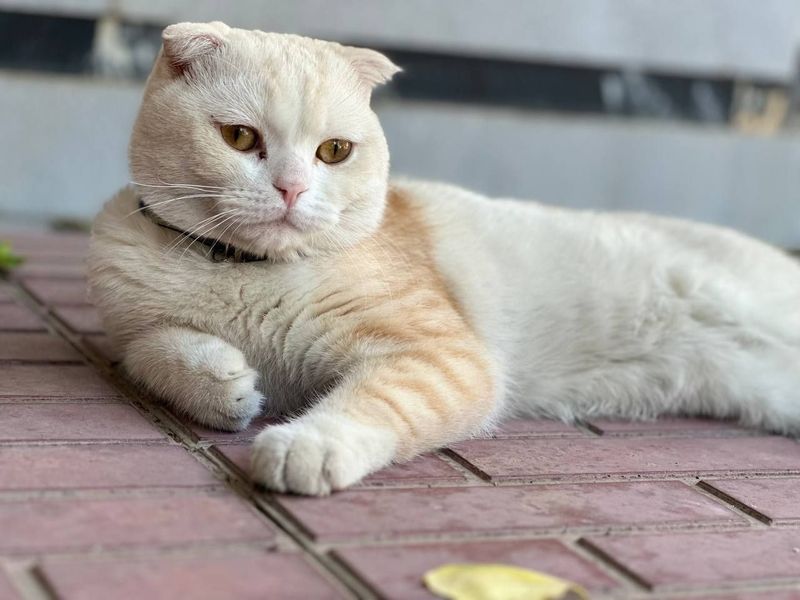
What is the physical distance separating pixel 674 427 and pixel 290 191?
A: 47.1 inches

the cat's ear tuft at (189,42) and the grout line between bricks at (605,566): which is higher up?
the cat's ear tuft at (189,42)

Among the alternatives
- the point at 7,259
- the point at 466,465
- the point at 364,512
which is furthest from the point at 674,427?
the point at 7,259

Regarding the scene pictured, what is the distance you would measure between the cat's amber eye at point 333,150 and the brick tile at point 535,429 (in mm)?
713

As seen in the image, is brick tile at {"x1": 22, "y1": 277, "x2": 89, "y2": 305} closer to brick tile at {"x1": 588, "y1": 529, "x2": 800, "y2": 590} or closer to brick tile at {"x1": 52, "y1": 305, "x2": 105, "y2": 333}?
brick tile at {"x1": 52, "y1": 305, "x2": 105, "y2": 333}

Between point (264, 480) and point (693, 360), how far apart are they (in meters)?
1.39

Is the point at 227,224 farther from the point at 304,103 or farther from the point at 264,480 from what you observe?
the point at 264,480

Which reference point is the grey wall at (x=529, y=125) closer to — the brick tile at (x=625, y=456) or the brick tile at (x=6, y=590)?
the brick tile at (x=625, y=456)

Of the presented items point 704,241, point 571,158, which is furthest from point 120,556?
point 571,158

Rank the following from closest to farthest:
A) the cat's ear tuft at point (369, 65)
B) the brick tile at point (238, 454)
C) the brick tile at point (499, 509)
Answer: the brick tile at point (499, 509) → the brick tile at point (238, 454) → the cat's ear tuft at point (369, 65)

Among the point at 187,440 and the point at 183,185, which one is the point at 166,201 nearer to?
the point at 183,185

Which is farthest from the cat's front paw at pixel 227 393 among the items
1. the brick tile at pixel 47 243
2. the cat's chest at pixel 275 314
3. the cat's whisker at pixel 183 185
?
the brick tile at pixel 47 243

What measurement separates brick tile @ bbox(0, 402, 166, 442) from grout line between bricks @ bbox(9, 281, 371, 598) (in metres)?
0.04

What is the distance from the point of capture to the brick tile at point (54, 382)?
243cm

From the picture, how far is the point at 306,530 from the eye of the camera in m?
1.78
